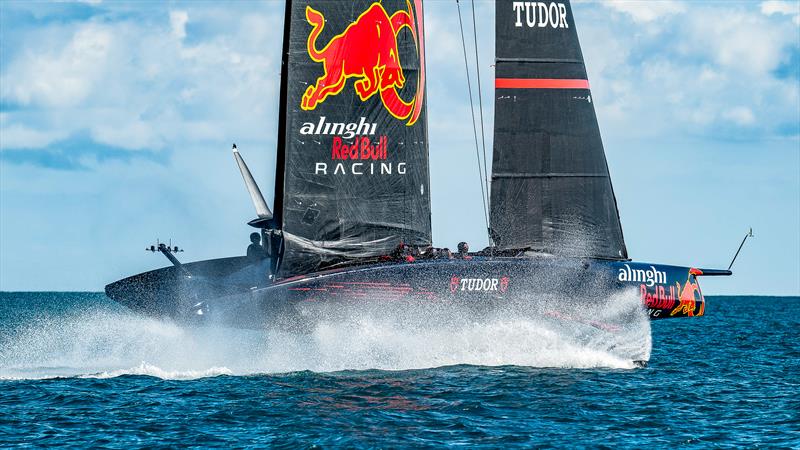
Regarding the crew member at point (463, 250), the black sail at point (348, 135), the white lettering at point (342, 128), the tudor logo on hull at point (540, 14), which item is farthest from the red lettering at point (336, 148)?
the tudor logo on hull at point (540, 14)

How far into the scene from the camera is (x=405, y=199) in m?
23.7

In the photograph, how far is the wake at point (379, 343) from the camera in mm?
22109

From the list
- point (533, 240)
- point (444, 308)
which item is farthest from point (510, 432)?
point (533, 240)

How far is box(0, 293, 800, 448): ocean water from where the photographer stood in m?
16.5

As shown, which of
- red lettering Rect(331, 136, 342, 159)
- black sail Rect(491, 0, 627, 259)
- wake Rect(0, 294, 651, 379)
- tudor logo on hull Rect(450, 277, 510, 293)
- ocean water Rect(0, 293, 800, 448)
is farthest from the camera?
black sail Rect(491, 0, 627, 259)

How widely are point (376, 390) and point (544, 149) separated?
276 inches

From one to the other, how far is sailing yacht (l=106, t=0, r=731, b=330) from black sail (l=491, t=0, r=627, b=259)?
3 cm

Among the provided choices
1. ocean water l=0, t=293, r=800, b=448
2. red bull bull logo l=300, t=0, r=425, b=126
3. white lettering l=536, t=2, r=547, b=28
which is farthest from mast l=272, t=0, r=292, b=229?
white lettering l=536, t=2, r=547, b=28

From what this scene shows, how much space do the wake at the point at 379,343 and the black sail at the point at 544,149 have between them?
1.84 meters

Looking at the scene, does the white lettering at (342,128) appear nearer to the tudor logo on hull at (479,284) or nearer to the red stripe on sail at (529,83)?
the red stripe on sail at (529,83)

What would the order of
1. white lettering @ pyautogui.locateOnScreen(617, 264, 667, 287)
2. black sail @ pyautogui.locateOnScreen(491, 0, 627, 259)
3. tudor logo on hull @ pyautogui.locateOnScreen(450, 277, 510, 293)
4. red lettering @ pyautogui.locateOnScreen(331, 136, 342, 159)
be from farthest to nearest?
black sail @ pyautogui.locateOnScreen(491, 0, 627, 259) → white lettering @ pyautogui.locateOnScreen(617, 264, 667, 287) → red lettering @ pyautogui.locateOnScreen(331, 136, 342, 159) → tudor logo on hull @ pyautogui.locateOnScreen(450, 277, 510, 293)

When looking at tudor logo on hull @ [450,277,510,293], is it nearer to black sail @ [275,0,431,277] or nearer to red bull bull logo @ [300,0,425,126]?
black sail @ [275,0,431,277]

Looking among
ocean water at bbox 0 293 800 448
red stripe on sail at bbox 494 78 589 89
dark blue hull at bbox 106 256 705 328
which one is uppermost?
red stripe on sail at bbox 494 78 589 89

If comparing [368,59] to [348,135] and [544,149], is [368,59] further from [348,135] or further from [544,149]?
[544,149]
